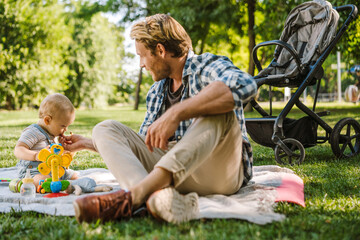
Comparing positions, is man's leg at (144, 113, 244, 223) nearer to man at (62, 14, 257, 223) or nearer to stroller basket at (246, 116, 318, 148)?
man at (62, 14, 257, 223)

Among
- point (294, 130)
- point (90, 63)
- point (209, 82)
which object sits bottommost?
point (294, 130)

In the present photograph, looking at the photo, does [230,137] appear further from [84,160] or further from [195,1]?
[195,1]

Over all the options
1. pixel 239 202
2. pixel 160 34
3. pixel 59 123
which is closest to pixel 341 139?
pixel 239 202

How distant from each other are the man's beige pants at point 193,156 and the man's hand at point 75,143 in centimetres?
55

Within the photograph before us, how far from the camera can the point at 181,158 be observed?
187 cm

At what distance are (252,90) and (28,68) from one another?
82.4 feet

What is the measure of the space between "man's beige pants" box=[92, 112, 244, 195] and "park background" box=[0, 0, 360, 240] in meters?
0.27

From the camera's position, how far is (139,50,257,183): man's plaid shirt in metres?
2.05

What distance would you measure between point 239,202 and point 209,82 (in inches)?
28.8

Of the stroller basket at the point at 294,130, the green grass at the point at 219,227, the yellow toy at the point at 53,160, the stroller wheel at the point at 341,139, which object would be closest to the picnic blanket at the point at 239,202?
the green grass at the point at 219,227

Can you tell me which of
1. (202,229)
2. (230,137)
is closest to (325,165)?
(230,137)

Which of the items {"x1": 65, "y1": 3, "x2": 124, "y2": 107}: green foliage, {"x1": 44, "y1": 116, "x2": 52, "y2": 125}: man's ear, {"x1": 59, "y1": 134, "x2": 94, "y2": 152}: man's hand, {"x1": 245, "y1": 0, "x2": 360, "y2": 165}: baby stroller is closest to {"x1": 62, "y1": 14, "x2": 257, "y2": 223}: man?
{"x1": 59, "y1": 134, "x2": 94, "y2": 152}: man's hand

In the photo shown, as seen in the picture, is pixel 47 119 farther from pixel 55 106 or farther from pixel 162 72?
pixel 162 72

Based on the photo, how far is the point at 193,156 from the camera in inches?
74.8
